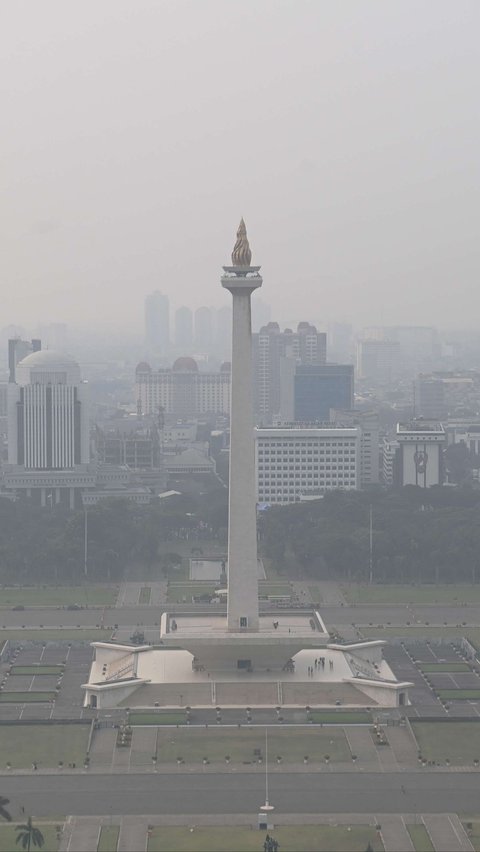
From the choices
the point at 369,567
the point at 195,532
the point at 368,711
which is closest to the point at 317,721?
the point at 368,711

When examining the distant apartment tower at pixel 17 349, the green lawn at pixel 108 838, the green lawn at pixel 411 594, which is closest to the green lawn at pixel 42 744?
the green lawn at pixel 108 838

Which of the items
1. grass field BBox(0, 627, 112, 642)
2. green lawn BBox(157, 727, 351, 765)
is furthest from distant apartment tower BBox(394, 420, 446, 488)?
green lawn BBox(157, 727, 351, 765)

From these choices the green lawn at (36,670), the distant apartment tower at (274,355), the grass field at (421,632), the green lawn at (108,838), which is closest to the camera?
the green lawn at (108,838)

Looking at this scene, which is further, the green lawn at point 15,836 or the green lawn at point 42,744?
the green lawn at point 42,744

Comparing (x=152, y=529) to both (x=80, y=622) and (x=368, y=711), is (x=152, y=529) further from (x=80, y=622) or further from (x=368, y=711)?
(x=368, y=711)

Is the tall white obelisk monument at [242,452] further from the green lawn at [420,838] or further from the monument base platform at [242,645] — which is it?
the green lawn at [420,838]

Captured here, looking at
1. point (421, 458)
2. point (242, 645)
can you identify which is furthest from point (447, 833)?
point (421, 458)
